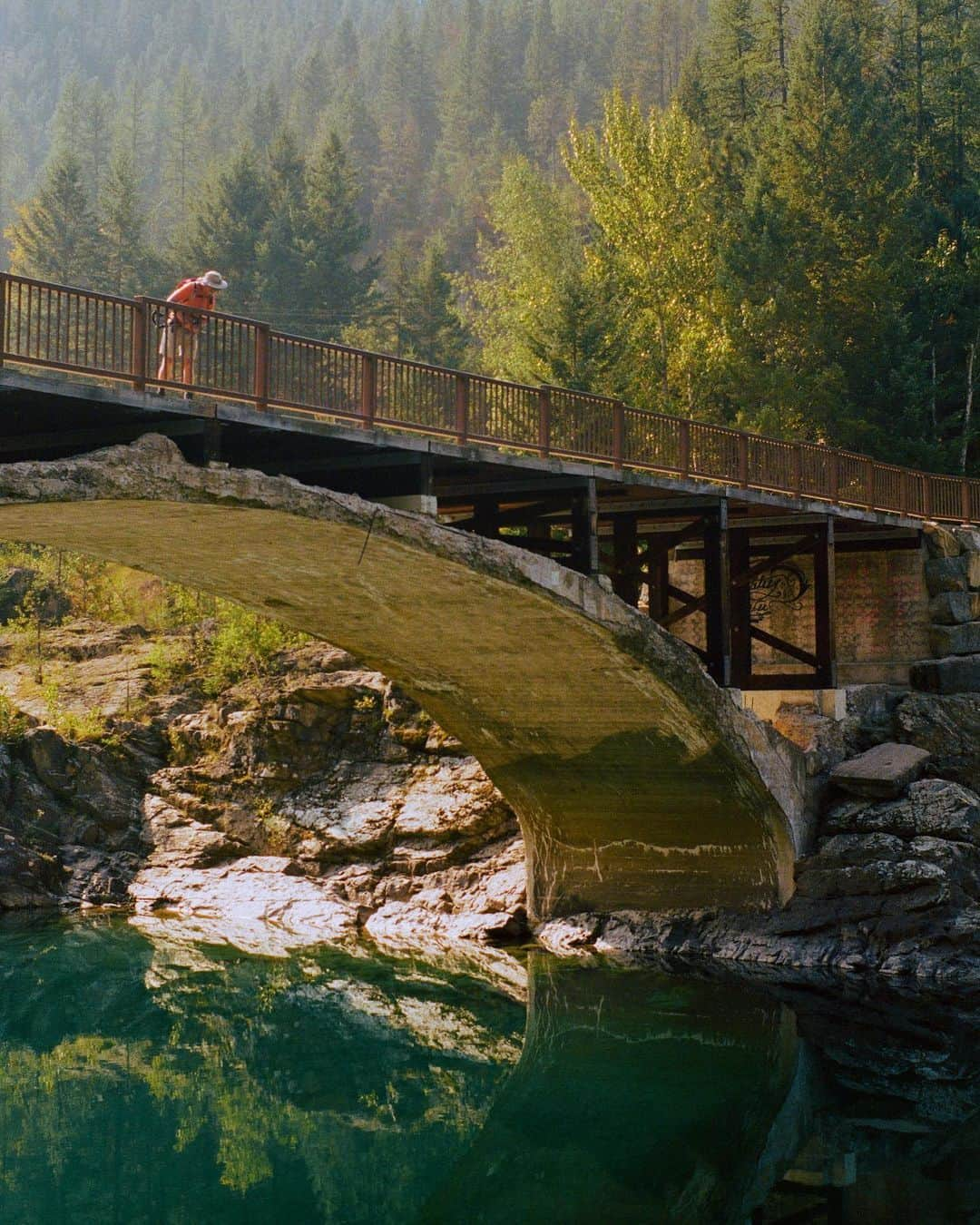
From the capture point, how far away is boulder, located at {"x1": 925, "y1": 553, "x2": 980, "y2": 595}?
2366 cm

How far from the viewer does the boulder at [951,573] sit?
23.7 m

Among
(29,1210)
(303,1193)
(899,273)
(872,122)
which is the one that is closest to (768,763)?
(303,1193)

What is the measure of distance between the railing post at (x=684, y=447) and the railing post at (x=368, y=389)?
5280 mm

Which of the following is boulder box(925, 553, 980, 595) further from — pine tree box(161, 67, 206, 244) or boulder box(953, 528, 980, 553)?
pine tree box(161, 67, 206, 244)

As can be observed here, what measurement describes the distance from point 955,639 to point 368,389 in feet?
38.9

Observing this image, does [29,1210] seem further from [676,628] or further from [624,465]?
[676,628]

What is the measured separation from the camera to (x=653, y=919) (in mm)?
22297

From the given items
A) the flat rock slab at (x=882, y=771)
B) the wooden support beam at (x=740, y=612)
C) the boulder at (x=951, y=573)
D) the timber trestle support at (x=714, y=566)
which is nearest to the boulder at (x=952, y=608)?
the boulder at (x=951, y=573)

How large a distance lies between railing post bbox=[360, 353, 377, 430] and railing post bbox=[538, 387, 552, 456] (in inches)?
102

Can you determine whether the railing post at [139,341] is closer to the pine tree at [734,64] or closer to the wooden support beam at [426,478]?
the wooden support beam at [426,478]

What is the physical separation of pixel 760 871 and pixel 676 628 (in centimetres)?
534

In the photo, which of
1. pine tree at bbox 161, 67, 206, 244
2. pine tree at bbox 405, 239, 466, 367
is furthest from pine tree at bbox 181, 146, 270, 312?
pine tree at bbox 161, 67, 206, 244

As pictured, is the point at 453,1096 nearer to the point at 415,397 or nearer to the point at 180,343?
the point at 415,397

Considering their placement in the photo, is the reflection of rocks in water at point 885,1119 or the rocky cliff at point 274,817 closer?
the reflection of rocks in water at point 885,1119
